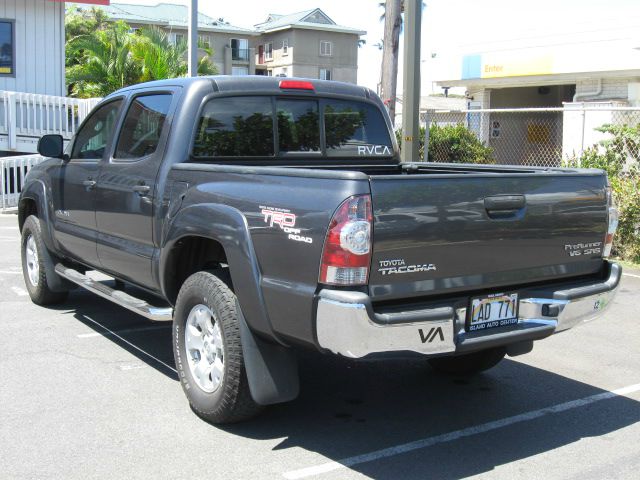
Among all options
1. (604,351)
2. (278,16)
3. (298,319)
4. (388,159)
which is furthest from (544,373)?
(278,16)

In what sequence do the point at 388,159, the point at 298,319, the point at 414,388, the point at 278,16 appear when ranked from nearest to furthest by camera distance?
the point at 298,319 < the point at 414,388 < the point at 388,159 < the point at 278,16

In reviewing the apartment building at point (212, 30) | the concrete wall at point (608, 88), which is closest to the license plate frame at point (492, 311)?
the concrete wall at point (608, 88)

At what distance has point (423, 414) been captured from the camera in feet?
16.3

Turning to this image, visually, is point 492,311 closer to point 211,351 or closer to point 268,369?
point 268,369

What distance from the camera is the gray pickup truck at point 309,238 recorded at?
3.79 metres

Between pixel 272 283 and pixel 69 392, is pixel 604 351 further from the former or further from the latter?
pixel 69 392

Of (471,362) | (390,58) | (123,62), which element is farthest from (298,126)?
(123,62)

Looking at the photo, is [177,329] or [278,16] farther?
[278,16]

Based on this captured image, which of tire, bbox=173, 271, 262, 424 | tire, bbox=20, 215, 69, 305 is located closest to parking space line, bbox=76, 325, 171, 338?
tire, bbox=20, 215, 69, 305

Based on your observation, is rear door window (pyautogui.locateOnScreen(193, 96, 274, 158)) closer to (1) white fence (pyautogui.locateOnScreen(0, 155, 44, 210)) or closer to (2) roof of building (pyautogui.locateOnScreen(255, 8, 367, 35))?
(1) white fence (pyautogui.locateOnScreen(0, 155, 44, 210))

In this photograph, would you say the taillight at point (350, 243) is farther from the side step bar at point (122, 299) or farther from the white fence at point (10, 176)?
the white fence at point (10, 176)

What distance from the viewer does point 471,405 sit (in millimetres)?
5133

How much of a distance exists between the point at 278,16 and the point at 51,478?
71.3 m

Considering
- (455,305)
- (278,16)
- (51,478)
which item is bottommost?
(51,478)
